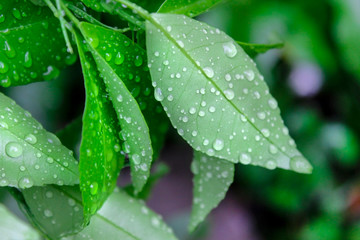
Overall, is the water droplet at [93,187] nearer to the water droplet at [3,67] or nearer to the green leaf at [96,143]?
the green leaf at [96,143]

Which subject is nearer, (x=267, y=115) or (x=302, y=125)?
(x=267, y=115)

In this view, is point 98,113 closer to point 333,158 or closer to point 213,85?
point 213,85

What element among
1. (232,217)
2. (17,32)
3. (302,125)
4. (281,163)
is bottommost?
(232,217)

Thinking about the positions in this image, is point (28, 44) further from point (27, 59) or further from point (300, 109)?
point (300, 109)

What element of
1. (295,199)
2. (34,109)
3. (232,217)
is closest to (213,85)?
(34,109)

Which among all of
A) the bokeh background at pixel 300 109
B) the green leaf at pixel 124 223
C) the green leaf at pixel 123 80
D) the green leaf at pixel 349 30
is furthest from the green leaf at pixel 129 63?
the green leaf at pixel 349 30

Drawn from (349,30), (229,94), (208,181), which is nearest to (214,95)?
(229,94)
